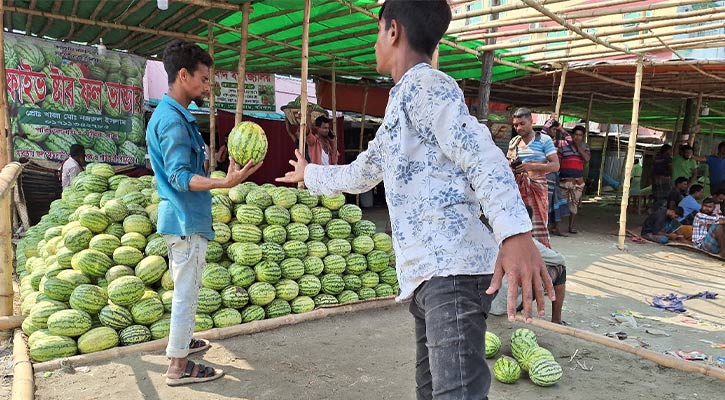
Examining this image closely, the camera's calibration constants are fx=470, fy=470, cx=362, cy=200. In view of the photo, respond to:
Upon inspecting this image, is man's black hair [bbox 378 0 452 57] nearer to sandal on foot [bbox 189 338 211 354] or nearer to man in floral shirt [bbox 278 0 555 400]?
man in floral shirt [bbox 278 0 555 400]

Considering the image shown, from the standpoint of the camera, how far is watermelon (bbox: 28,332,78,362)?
347 centimetres

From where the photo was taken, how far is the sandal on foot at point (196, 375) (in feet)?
10.4

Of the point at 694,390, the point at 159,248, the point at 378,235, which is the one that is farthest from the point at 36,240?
the point at 694,390

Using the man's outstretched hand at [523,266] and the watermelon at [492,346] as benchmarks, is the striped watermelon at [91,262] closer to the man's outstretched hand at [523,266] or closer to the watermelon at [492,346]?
the watermelon at [492,346]

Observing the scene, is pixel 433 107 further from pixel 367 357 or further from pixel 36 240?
pixel 36 240

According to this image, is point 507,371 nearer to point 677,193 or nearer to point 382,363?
point 382,363

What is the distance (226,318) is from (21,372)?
149 centimetres

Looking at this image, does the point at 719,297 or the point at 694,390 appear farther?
the point at 719,297

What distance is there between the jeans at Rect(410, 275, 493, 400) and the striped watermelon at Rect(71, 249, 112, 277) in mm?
3475

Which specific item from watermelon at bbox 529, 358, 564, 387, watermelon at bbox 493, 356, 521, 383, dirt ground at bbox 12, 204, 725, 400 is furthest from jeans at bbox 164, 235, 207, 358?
watermelon at bbox 529, 358, 564, 387

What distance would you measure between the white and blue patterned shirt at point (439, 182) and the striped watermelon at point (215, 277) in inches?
117

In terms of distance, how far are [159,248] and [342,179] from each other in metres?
2.87

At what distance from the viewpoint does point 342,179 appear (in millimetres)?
2051

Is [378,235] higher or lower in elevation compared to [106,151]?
lower
